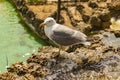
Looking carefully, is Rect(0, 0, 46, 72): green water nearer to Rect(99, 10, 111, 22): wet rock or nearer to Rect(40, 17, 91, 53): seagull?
Rect(99, 10, 111, 22): wet rock

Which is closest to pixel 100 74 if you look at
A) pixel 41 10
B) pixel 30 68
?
pixel 30 68

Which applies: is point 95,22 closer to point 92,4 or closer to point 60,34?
point 92,4

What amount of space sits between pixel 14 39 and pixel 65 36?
22.8 ft

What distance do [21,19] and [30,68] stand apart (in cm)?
897

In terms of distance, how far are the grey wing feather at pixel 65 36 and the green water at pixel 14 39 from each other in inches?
172

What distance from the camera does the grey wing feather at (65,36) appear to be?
18.9 feet

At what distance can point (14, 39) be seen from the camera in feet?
41.1

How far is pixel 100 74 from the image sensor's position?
5570 millimetres

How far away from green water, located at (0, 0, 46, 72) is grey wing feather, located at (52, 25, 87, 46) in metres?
4.38

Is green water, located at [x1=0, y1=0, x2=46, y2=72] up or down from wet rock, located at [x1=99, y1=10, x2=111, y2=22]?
down

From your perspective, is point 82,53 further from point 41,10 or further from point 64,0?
point 64,0

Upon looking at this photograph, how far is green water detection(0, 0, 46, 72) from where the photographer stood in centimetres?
1104

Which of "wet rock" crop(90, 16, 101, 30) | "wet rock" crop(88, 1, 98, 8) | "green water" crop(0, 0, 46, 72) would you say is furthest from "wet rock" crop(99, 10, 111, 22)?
"green water" crop(0, 0, 46, 72)

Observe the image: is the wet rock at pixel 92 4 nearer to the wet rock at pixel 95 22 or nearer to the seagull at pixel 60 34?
the wet rock at pixel 95 22
